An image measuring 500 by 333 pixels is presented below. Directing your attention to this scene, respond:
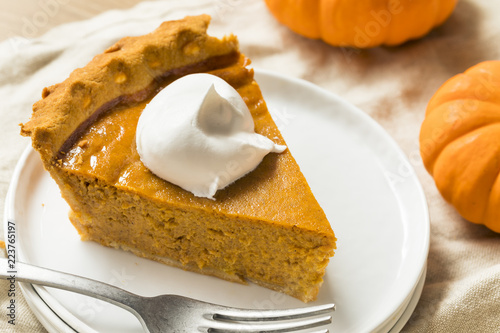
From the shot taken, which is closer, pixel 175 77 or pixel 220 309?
pixel 220 309

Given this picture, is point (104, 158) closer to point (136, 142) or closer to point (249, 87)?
point (136, 142)

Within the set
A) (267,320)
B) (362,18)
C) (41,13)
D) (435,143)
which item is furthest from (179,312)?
(41,13)

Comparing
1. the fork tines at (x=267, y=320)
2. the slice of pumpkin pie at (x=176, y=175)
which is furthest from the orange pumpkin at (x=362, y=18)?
the fork tines at (x=267, y=320)

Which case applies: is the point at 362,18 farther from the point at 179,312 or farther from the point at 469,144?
the point at 179,312

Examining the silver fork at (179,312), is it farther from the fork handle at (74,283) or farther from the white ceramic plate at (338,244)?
the white ceramic plate at (338,244)

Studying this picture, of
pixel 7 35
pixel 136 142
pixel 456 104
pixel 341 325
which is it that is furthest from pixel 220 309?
pixel 7 35
